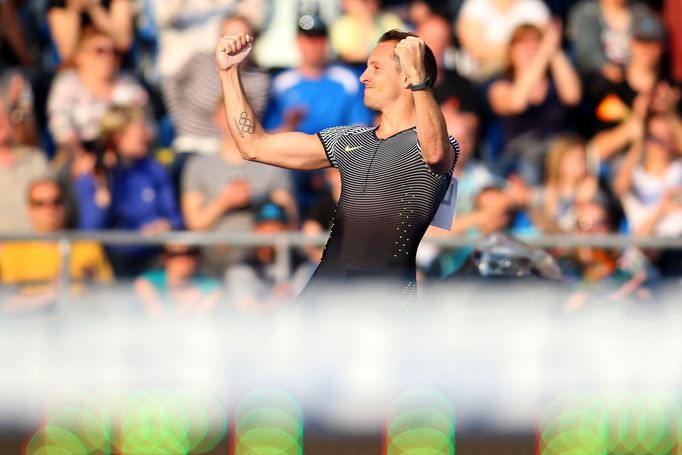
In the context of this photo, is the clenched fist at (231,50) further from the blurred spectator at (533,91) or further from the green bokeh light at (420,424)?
the blurred spectator at (533,91)

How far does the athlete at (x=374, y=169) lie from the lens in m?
6.16

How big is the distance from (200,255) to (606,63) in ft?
13.5

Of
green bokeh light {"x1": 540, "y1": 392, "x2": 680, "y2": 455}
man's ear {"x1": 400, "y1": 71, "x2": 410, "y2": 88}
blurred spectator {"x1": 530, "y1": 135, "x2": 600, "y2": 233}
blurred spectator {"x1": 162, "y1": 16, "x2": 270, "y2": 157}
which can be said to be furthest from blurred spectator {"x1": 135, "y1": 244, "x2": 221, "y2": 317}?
man's ear {"x1": 400, "y1": 71, "x2": 410, "y2": 88}

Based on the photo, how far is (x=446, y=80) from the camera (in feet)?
35.6

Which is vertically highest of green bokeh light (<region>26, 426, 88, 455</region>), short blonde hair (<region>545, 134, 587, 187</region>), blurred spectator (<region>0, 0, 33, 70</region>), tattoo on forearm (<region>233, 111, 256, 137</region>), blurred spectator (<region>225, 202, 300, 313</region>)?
blurred spectator (<region>0, 0, 33, 70</region>)

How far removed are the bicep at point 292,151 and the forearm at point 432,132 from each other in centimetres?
69

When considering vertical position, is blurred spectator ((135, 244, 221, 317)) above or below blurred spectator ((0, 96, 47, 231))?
below

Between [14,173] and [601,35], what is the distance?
493 cm

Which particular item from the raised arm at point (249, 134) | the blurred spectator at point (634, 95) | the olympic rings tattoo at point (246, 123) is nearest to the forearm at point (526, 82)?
the blurred spectator at point (634, 95)

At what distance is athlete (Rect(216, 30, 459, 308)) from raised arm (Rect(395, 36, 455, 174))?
163 millimetres

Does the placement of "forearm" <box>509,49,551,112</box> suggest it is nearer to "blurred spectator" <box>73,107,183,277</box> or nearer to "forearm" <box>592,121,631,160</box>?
"forearm" <box>592,121,631,160</box>

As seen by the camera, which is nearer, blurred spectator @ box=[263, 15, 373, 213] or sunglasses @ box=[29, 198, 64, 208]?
sunglasses @ box=[29, 198, 64, 208]

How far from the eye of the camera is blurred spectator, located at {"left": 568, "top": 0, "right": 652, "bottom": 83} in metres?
11.6

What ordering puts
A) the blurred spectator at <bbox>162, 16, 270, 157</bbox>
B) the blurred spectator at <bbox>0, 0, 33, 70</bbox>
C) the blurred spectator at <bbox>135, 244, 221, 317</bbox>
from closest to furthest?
1. the blurred spectator at <bbox>135, 244, 221, 317</bbox>
2. the blurred spectator at <bbox>162, 16, 270, 157</bbox>
3. the blurred spectator at <bbox>0, 0, 33, 70</bbox>
